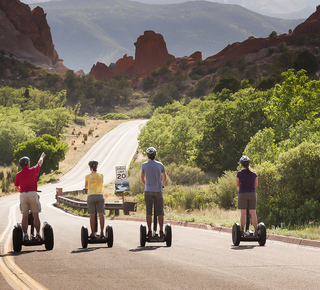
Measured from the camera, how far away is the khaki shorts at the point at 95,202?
1127 centimetres

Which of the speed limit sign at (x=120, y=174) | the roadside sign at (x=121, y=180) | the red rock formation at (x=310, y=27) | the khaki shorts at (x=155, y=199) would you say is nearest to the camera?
the khaki shorts at (x=155, y=199)

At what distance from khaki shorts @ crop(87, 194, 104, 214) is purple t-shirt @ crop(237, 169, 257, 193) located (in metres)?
3.25

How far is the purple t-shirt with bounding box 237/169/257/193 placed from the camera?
1153 centimetres

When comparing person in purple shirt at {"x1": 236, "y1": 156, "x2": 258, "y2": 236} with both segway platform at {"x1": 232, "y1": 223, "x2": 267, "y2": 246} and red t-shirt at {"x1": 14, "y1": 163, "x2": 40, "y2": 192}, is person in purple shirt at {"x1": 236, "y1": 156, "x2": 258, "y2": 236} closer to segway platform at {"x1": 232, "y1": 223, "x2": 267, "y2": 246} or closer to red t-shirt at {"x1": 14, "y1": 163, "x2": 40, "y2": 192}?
segway platform at {"x1": 232, "y1": 223, "x2": 267, "y2": 246}

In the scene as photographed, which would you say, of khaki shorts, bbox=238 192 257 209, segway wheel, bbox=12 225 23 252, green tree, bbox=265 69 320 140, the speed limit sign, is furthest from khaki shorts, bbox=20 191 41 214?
green tree, bbox=265 69 320 140

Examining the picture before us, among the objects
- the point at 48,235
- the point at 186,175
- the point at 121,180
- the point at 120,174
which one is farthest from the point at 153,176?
the point at 186,175

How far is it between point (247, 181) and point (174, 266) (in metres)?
3.51

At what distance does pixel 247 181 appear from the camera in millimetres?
11539

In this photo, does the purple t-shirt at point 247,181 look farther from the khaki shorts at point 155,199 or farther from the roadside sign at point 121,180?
the roadside sign at point 121,180

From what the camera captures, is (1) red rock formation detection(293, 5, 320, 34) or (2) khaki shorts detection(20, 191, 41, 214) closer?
(2) khaki shorts detection(20, 191, 41, 214)

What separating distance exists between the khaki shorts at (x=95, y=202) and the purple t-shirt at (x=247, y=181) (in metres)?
3.25

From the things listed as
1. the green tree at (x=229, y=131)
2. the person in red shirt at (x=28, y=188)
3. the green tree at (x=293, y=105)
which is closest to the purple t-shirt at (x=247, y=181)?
the person in red shirt at (x=28, y=188)

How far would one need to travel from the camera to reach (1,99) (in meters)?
132

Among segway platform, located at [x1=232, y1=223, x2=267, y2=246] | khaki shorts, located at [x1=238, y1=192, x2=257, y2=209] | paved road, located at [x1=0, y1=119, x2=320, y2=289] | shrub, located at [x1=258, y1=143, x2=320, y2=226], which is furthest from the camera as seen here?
shrub, located at [x1=258, y1=143, x2=320, y2=226]
